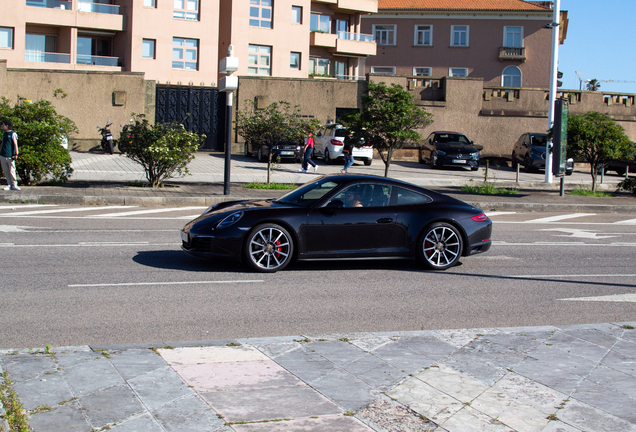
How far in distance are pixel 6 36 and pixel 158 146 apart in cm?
2942

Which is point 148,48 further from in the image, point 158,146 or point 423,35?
point 158,146

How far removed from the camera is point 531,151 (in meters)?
30.6

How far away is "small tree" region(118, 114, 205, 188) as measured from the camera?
17.9 m

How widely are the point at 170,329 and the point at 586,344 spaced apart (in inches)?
151

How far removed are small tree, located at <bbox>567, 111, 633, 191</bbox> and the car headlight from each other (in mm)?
16068

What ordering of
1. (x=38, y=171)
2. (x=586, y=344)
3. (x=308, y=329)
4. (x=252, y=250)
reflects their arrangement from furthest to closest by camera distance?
(x=38, y=171) < (x=252, y=250) < (x=308, y=329) < (x=586, y=344)

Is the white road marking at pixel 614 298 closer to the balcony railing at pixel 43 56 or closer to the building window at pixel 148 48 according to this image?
the building window at pixel 148 48

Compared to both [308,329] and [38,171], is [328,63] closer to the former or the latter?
[38,171]

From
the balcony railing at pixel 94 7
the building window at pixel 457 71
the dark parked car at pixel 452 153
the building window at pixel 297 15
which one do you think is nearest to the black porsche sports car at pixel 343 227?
the dark parked car at pixel 452 153

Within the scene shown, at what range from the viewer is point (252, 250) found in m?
8.77

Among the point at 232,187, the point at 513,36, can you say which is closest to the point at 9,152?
the point at 232,187

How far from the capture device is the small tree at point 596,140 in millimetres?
21188

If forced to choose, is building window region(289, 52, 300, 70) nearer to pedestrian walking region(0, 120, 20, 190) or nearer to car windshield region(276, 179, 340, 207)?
pedestrian walking region(0, 120, 20, 190)

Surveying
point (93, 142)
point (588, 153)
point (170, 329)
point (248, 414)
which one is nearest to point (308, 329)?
point (170, 329)
